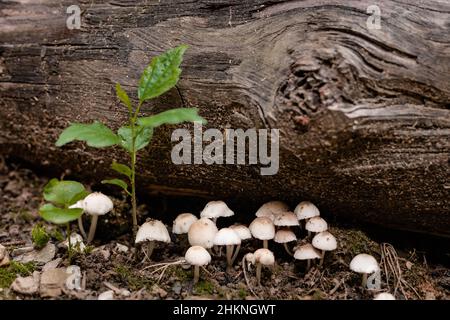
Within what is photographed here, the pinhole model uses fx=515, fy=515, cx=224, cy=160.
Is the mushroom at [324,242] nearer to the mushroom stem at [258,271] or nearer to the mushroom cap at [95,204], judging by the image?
the mushroom stem at [258,271]

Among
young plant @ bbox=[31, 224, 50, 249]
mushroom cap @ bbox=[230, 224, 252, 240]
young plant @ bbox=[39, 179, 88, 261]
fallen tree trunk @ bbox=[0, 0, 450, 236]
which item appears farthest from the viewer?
young plant @ bbox=[31, 224, 50, 249]

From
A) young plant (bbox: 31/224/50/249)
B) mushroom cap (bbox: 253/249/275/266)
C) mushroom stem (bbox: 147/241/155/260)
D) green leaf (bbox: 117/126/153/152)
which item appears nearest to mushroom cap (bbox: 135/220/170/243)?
mushroom stem (bbox: 147/241/155/260)

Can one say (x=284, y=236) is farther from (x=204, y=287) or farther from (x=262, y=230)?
(x=204, y=287)

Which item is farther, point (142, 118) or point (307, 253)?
point (307, 253)

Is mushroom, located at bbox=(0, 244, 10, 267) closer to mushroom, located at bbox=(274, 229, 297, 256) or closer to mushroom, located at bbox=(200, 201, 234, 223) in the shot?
mushroom, located at bbox=(200, 201, 234, 223)

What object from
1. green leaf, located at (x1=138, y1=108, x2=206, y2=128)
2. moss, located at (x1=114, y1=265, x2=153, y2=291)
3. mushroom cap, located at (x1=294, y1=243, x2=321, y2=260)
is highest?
green leaf, located at (x1=138, y1=108, x2=206, y2=128)

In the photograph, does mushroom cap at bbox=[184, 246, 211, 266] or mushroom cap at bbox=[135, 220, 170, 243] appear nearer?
mushroom cap at bbox=[184, 246, 211, 266]

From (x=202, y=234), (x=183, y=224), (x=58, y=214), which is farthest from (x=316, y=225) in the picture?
(x=58, y=214)

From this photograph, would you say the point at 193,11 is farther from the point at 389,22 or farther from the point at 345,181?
the point at 345,181
